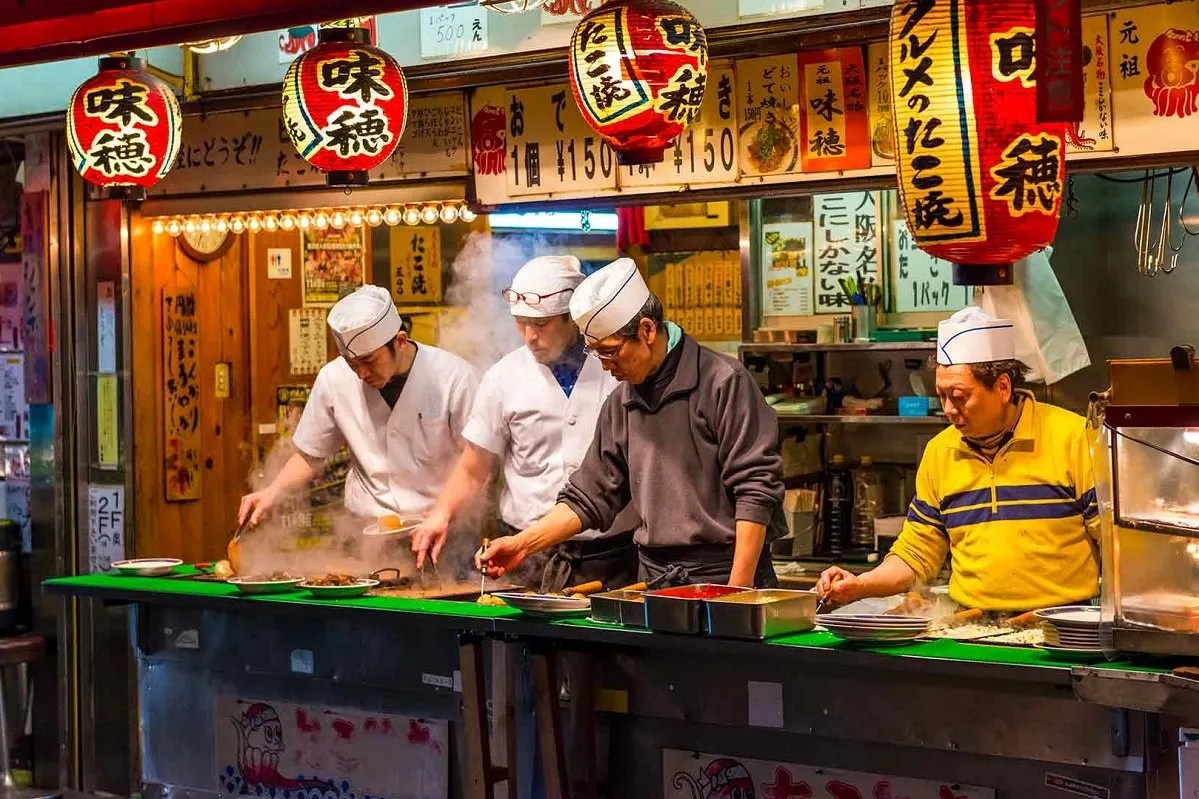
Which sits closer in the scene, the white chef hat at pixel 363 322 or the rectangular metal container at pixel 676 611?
the rectangular metal container at pixel 676 611

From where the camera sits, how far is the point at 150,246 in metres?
8.93

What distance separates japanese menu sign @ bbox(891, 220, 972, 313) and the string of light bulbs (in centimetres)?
262

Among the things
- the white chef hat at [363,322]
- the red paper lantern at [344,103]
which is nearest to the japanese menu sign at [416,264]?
the white chef hat at [363,322]

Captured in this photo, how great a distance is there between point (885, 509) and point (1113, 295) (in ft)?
6.12

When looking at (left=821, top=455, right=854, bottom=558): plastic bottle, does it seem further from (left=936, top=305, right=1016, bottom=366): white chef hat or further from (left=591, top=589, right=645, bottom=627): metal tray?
(left=591, top=589, right=645, bottom=627): metal tray

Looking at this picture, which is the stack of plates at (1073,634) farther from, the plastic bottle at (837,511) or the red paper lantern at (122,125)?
the red paper lantern at (122,125)

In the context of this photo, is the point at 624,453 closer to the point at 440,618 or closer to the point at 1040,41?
the point at 440,618

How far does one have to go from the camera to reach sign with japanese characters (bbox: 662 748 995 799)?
4.99 m

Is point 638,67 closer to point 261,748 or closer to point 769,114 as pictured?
point 769,114

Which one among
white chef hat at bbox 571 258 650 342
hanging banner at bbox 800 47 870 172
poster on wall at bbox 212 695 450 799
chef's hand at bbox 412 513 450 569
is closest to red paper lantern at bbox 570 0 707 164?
white chef hat at bbox 571 258 650 342

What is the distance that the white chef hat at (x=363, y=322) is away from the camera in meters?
7.42

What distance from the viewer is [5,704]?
9.04 m

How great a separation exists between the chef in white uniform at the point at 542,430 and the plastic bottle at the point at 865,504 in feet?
7.57

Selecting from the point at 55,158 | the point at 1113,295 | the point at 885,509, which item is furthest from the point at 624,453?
the point at 55,158
